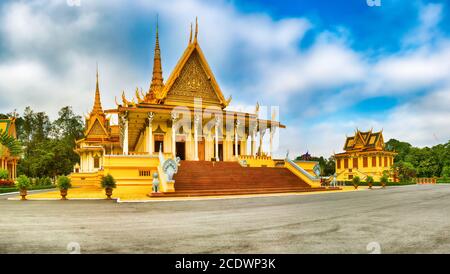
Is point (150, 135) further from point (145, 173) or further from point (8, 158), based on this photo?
point (8, 158)

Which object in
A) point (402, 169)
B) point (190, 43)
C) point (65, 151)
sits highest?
point (190, 43)

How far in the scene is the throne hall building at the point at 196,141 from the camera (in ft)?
65.9

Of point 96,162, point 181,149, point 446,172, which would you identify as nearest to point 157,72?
point 181,149

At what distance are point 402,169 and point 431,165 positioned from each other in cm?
1179

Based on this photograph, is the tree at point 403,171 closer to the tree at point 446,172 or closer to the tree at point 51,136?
the tree at point 446,172

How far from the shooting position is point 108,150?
4478 centimetres

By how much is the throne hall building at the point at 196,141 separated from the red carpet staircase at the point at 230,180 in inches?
2.1

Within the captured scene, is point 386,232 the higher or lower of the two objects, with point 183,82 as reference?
lower

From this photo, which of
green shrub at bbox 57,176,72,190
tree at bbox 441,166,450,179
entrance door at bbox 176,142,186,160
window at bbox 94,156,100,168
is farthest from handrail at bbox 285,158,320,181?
tree at bbox 441,166,450,179

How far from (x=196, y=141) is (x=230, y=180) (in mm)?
5979

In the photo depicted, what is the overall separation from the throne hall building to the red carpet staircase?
0.05m
